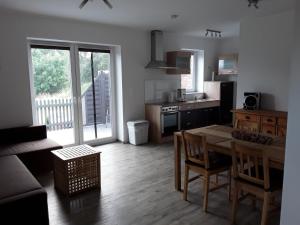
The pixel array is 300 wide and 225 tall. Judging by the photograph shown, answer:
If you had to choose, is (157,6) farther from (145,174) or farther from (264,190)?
(264,190)

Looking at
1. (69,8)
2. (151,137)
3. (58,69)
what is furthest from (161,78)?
(69,8)

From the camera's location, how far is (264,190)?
2178 mm

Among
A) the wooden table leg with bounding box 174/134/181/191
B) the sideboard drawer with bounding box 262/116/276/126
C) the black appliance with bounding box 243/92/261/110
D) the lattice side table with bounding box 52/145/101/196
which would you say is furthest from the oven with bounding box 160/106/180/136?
the lattice side table with bounding box 52/145/101/196

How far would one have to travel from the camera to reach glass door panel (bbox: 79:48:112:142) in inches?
201

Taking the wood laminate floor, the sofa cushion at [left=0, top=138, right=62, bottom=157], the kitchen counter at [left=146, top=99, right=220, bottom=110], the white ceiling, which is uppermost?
the white ceiling

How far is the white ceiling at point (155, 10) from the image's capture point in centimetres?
350

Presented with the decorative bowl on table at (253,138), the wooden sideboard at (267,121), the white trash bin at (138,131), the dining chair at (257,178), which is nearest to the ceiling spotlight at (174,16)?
the wooden sideboard at (267,121)

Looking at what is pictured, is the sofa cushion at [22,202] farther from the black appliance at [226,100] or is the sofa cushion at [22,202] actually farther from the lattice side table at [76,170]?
the black appliance at [226,100]

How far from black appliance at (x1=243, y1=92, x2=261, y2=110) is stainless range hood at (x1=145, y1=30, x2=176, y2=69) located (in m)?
2.00

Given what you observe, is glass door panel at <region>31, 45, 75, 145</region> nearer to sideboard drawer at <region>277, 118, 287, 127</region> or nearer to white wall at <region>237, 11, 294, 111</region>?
white wall at <region>237, 11, 294, 111</region>

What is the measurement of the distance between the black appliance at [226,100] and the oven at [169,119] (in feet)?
5.73

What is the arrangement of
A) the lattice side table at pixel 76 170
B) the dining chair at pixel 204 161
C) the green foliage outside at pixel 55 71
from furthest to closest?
the green foliage outside at pixel 55 71 < the lattice side table at pixel 76 170 < the dining chair at pixel 204 161

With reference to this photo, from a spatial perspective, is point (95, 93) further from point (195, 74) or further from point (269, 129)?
point (269, 129)

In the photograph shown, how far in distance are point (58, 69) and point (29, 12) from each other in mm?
1152
